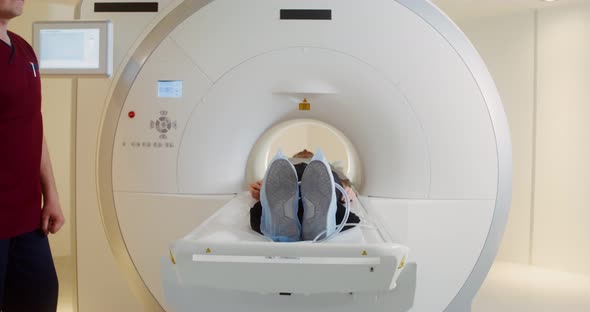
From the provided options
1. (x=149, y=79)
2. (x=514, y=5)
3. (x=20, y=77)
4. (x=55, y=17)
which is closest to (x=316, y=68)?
(x=149, y=79)

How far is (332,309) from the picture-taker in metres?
1.30

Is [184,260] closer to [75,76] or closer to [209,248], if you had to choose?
[209,248]

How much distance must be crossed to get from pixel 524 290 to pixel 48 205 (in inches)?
99.3

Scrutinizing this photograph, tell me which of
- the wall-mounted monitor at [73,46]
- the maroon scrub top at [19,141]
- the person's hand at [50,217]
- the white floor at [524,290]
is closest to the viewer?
the maroon scrub top at [19,141]

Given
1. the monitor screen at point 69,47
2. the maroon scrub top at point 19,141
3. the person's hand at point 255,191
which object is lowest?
the person's hand at point 255,191

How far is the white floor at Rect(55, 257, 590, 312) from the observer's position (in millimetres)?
2748

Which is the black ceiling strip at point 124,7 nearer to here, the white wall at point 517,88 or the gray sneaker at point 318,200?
the gray sneaker at point 318,200

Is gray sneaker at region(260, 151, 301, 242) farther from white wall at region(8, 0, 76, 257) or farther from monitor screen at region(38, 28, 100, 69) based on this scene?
white wall at region(8, 0, 76, 257)

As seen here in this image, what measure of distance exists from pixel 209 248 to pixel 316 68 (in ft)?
3.19

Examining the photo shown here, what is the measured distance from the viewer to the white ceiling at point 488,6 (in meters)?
3.40

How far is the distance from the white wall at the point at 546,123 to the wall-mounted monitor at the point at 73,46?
264 centimetres

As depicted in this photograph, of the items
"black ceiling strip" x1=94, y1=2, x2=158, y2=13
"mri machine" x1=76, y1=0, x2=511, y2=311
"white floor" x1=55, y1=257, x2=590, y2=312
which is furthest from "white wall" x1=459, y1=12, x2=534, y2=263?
"black ceiling strip" x1=94, y1=2, x2=158, y2=13

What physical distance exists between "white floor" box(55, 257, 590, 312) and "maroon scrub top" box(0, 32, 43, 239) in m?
1.17


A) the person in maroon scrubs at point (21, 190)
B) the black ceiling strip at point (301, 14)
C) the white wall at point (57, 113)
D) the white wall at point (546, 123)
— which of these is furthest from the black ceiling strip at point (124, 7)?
the white wall at point (546, 123)
